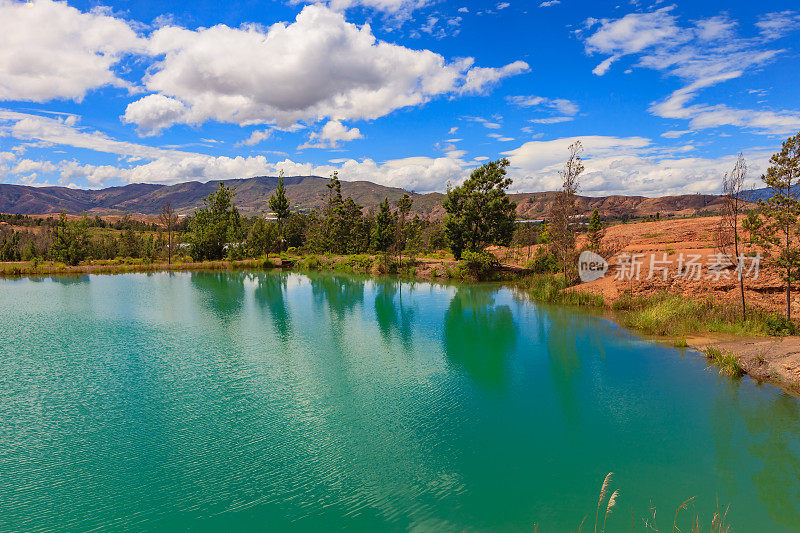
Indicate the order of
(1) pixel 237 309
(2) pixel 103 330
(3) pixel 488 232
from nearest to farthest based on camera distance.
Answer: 1. (2) pixel 103 330
2. (1) pixel 237 309
3. (3) pixel 488 232

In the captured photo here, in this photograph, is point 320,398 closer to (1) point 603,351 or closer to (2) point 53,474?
(2) point 53,474

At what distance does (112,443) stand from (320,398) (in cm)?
475

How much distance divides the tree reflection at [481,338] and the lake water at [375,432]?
7.3 inches

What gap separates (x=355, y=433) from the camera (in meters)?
9.51

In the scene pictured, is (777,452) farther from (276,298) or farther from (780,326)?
(276,298)

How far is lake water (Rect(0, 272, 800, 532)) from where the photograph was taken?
6980 millimetres

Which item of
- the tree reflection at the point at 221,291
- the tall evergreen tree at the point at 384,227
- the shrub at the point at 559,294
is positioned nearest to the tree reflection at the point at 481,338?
the shrub at the point at 559,294

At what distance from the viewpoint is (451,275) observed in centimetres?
3822

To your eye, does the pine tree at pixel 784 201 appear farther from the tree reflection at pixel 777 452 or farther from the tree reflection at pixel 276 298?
the tree reflection at pixel 276 298

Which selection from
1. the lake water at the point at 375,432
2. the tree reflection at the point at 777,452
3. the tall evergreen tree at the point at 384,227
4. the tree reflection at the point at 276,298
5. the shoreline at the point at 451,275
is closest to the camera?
the lake water at the point at 375,432

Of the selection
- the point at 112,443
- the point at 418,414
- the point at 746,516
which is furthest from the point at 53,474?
the point at 746,516

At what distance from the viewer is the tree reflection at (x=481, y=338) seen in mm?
14191

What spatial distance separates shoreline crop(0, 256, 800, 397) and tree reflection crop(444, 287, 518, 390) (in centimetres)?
447

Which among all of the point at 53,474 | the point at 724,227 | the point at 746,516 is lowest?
the point at 746,516
